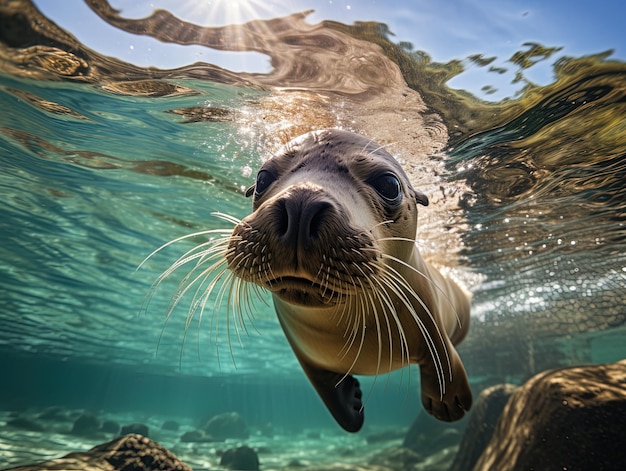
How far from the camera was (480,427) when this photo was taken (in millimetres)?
11445

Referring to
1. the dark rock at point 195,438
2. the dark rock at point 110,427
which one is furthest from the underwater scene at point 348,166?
the dark rock at point 110,427

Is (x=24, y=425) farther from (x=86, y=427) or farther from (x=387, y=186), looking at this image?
(x=387, y=186)

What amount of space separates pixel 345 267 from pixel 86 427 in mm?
24741

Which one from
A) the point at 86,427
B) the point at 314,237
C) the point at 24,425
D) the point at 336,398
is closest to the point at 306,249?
the point at 314,237

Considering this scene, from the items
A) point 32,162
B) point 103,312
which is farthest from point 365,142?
point 103,312

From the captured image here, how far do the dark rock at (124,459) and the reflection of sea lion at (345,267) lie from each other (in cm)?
376

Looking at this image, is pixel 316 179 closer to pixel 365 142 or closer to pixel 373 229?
pixel 373 229

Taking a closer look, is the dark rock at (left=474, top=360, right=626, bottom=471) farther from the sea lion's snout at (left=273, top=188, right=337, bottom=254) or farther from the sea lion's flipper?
the sea lion's snout at (left=273, top=188, right=337, bottom=254)

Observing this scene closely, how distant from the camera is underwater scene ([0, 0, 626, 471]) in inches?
106

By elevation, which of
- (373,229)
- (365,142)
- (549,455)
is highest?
(365,142)

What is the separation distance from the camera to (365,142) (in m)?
3.09

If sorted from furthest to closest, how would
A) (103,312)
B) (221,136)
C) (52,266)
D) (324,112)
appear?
(103,312) → (52,266) → (221,136) → (324,112)

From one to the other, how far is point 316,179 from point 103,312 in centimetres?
2214

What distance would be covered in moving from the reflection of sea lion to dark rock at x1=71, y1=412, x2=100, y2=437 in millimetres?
22279
